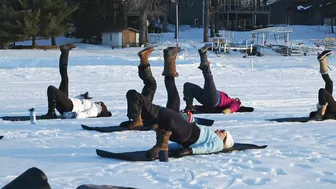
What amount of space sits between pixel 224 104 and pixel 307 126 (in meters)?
2.58

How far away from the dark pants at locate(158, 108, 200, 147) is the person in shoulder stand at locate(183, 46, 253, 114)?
482 cm

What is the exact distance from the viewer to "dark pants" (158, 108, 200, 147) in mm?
6965

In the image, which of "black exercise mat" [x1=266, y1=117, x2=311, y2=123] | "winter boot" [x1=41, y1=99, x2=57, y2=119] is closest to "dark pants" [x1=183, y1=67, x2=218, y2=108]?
"black exercise mat" [x1=266, y1=117, x2=311, y2=123]

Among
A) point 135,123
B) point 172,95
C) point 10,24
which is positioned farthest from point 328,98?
point 10,24

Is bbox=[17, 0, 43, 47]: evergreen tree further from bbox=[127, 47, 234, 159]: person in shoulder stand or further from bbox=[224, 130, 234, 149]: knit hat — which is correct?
bbox=[127, 47, 234, 159]: person in shoulder stand

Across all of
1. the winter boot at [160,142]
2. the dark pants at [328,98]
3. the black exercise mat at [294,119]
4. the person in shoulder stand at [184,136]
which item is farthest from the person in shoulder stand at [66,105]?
the winter boot at [160,142]

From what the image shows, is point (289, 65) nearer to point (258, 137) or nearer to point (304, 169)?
point (258, 137)

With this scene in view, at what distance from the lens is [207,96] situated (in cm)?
1248

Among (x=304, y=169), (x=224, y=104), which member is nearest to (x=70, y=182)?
(x=304, y=169)

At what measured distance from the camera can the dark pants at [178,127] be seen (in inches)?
274

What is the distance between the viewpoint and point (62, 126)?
10797 millimetres

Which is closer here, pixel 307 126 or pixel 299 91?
pixel 307 126

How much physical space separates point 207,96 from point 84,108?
2.76 metres

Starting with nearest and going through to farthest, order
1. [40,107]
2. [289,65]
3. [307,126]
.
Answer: [307,126]
[40,107]
[289,65]
